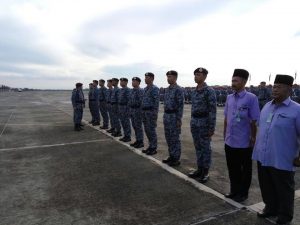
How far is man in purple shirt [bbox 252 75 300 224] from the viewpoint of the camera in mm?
3672

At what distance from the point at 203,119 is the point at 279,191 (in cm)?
201

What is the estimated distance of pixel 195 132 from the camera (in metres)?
5.60

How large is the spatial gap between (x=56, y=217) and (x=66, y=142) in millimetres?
5516

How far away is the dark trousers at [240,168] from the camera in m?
4.52

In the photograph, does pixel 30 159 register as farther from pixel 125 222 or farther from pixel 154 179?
pixel 125 222

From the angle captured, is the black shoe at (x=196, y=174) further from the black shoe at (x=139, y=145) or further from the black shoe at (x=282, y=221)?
the black shoe at (x=139, y=145)

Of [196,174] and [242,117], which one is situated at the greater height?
[242,117]

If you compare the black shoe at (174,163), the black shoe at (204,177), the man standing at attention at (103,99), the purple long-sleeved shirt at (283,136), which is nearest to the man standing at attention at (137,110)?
the black shoe at (174,163)

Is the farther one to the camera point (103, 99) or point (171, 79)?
point (103, 99)

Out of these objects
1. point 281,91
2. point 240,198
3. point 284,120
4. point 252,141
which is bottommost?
point 240,198

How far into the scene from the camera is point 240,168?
4605 millimetres

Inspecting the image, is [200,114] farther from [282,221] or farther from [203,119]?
[282,221]

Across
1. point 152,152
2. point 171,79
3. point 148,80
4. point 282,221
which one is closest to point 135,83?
point 148,80

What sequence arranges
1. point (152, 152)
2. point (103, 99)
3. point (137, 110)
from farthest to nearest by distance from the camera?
point (103, 99) → point (137, 110) → point (152, 152)
